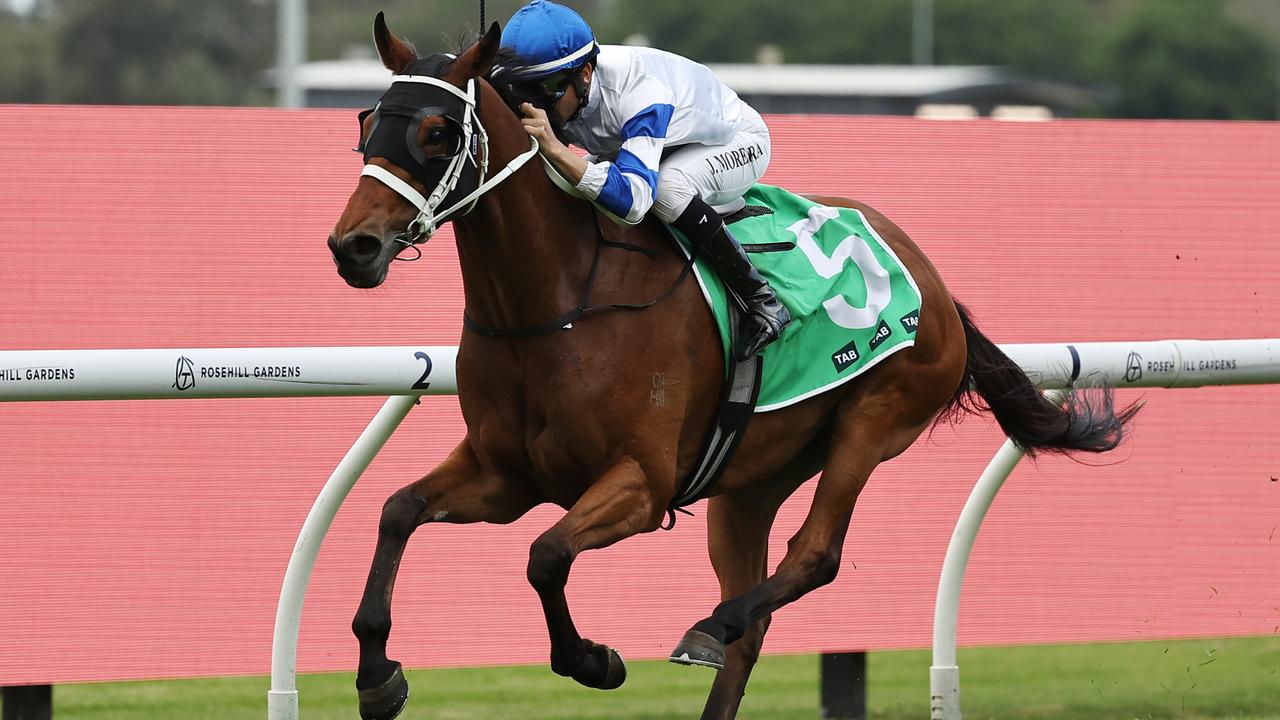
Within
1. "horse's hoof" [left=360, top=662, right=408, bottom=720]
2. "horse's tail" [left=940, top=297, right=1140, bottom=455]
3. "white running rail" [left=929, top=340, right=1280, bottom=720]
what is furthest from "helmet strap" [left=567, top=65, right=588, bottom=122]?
"white running rail" [left=929, top=340, right=1280, bottom=720]

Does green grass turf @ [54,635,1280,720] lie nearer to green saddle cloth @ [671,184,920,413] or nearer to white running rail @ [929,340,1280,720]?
white running rail @ [929,340,1280,720]

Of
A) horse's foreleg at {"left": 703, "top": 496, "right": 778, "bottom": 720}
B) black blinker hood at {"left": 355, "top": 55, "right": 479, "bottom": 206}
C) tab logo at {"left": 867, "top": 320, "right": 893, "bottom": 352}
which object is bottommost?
horse's foreleg at {"left": 703, "top": 496, "right": 778, "bottom": 720}

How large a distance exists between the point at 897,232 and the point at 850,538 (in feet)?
3.65

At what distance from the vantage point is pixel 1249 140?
5727 mm

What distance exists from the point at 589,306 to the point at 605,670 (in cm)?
75

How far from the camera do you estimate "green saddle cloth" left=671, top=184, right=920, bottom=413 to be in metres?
4.25

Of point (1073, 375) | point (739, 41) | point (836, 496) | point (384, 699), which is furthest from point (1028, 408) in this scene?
point (739, 41)

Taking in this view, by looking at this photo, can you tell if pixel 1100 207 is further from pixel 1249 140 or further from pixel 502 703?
pixel 502 703

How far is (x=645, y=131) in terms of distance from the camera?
3.92 metres

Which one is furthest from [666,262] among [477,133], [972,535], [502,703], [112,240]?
[502,703]

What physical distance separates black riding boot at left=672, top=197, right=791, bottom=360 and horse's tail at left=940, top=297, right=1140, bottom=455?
2.63 feet

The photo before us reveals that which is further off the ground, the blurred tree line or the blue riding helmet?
the blurred tree line

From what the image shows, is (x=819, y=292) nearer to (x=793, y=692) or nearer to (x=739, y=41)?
(x=793, y=692)

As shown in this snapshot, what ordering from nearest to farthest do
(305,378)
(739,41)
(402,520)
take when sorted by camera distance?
(402,520) < (305,378) < (739,41)
